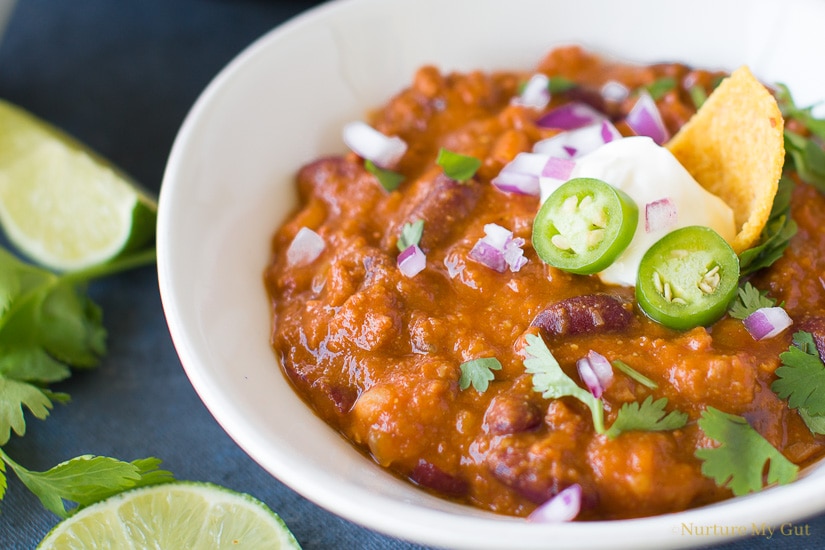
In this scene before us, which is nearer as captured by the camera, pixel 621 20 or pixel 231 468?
pixel 231 468

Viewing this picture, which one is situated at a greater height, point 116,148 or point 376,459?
point 376,459

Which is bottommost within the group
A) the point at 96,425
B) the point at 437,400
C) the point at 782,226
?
the point at 96,425

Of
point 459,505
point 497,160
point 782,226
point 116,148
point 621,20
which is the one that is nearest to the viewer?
point 459,505

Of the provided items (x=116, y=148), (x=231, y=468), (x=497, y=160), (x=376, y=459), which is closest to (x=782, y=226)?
(x=497, y=160)

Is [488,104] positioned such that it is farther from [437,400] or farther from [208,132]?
[437,400]

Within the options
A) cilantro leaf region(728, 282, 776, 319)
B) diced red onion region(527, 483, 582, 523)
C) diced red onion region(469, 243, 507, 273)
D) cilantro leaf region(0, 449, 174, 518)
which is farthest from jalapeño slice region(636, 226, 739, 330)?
cilantro leaf region(0, 449, 174, 518)

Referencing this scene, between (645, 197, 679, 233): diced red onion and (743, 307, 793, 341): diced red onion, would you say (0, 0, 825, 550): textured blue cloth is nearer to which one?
(743, 307, 793, 341): diced red onion

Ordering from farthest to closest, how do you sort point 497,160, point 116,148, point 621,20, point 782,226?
point 116,148 → point 621,20 → point 497,160 → point 782,226
